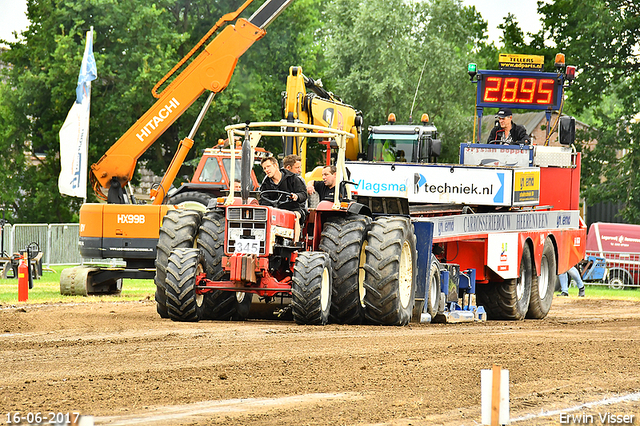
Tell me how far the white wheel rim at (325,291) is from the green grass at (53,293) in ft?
23.3

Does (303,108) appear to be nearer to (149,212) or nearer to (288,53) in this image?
(149,212)

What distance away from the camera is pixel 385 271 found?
12.4 m

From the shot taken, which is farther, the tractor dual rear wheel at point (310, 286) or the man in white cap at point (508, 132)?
the man in white cap at point (508, 132)

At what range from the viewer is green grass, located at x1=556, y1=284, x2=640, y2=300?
25.0m

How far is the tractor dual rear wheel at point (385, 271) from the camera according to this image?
12375mm

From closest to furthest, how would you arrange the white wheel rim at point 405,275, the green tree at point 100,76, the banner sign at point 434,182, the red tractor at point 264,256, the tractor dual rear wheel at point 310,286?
the tractor dual rear wheel at point 310,286, the red tractor at point 264,256, the white wheel rim at point 405,275, the banner sign at point 434,182, the green tree at point 100,76

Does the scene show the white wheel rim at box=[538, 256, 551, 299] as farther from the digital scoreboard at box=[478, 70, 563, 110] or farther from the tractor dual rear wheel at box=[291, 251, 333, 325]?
the tractor dual rear wheel at box=[291, 251, 333, 325]

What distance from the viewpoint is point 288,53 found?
38469mm

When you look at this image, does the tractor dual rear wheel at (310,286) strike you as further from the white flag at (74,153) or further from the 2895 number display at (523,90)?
the white flag at (74,153)

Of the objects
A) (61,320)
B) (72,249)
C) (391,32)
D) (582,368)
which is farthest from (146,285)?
(391,32)

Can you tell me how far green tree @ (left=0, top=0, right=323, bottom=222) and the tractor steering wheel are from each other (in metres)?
22.5

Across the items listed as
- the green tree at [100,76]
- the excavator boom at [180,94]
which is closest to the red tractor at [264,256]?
the excavator boom at [180,94]

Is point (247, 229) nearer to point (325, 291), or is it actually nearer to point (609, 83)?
point (325, 291)

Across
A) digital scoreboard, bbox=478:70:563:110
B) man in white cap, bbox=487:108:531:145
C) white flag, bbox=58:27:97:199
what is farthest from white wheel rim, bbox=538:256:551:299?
white flag, bbox=58:27:97:199
